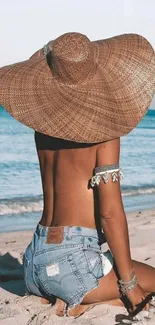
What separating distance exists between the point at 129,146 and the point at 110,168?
18.8 metres

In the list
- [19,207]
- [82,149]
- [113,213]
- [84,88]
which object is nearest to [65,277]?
[113,213]

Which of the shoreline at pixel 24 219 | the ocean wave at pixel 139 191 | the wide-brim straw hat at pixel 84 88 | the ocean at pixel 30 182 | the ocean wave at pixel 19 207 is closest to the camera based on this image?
the wide-brim straw hat at pixel 84 88

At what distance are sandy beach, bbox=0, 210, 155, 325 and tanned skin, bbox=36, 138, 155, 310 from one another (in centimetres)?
10

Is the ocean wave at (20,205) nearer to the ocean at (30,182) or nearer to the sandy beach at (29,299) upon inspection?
the ocean at (30,182)

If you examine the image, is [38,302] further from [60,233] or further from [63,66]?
[63,66]

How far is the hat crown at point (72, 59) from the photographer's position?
3260mm

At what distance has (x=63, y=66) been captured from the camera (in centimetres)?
328

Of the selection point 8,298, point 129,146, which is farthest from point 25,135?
point 8,298

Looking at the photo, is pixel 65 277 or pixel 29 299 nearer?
pixel 65 277

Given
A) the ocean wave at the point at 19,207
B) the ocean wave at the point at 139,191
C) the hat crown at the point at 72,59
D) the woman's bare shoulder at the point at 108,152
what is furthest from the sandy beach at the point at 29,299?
the ocean wave at the point at 139,191

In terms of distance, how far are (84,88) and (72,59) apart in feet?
0.53

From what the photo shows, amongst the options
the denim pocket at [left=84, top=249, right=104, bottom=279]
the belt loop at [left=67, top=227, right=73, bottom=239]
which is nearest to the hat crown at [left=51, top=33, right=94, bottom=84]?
the belt loop at [left=67, top=227, right=73, bottom=239]

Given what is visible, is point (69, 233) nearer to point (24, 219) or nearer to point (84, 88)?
point (84, 88)

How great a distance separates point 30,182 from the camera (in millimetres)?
11922
